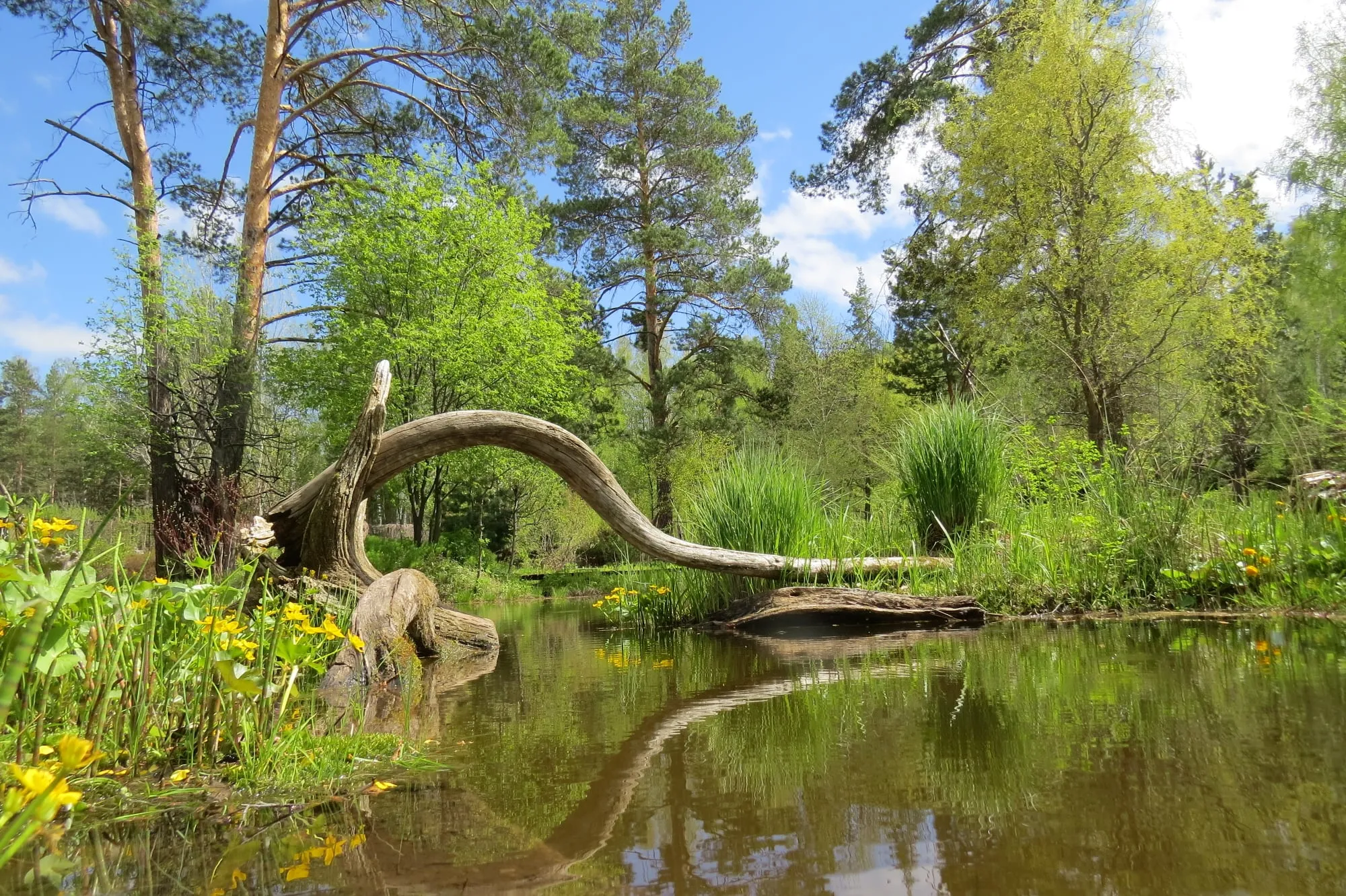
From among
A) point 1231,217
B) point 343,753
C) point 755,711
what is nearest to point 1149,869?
point 755,711

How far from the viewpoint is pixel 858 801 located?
1543 millimetres

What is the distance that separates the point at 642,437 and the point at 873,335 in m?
10.7

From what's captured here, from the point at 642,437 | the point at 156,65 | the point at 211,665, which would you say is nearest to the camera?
the point at 211,665

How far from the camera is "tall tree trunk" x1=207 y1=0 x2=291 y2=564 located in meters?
12.1

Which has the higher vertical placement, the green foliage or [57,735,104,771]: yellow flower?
the green foliage

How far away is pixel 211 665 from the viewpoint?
1.92 meters

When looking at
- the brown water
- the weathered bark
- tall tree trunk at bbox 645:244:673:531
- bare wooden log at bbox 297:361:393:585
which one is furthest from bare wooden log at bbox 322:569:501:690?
tall tree trunk at bbox 645:244:673:531

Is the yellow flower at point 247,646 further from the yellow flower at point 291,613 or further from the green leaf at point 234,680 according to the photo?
the green leaf at point 234,680

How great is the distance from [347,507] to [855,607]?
4.08 m

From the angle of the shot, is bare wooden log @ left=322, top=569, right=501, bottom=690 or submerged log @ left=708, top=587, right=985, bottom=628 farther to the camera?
submerged log @ left=708, top=587, right=985, bottom=628

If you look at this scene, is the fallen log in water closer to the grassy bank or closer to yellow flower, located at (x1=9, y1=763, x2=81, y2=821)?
the grassy bank

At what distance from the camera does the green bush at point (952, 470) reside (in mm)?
6535

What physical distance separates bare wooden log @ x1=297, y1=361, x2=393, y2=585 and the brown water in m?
2.92

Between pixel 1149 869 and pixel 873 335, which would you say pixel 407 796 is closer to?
pixel 1149 869
